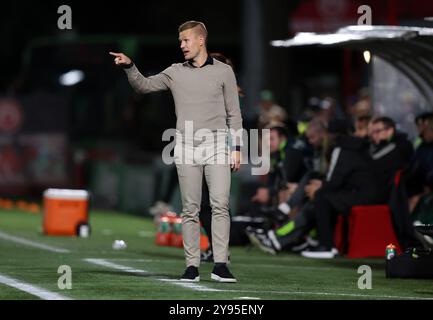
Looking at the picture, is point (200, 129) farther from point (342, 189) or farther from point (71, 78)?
point (71, 78)

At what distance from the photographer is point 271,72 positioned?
33156 millimetres

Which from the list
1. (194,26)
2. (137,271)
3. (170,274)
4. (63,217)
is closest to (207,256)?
(137,271)

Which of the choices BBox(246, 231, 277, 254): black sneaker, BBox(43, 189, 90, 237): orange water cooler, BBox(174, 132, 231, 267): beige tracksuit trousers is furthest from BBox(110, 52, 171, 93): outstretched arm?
BBox(43, 189, 90, 237): orange water cooler

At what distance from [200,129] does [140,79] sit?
0.67 meters

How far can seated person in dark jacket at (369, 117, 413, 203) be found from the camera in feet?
62.0

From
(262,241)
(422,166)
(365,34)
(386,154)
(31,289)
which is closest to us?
(31,289)

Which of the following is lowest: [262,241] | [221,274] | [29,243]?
[29,243]

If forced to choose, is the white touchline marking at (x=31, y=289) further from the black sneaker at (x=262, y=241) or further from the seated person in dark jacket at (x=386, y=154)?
the seated person in dark jacket at (x=386, y=154)

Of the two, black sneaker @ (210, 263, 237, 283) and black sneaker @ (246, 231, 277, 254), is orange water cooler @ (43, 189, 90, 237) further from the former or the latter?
black sneaker @ (210, 263, 237, 283)

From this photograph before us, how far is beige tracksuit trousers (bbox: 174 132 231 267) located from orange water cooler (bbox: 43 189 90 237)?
8117 millimetres

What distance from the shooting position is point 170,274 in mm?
15312
